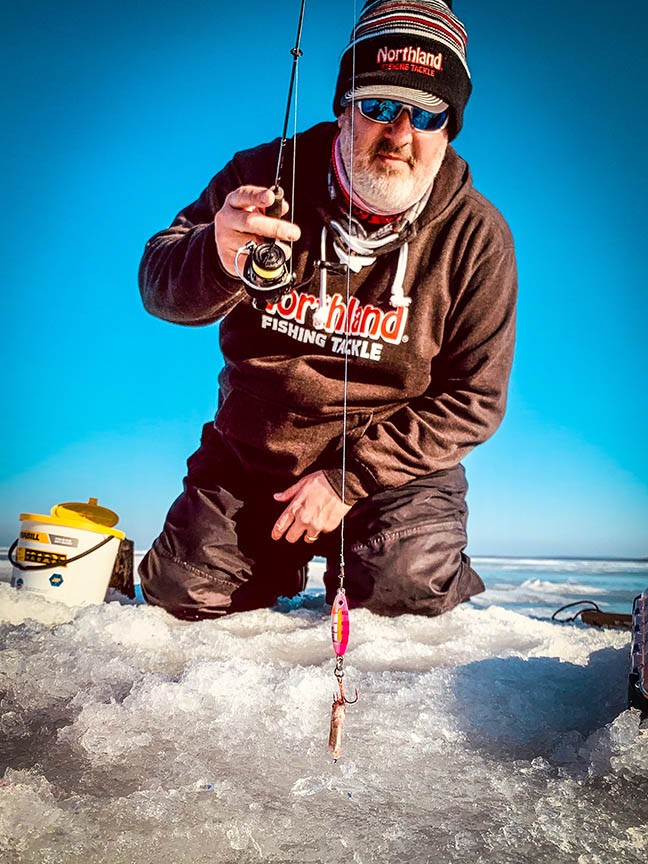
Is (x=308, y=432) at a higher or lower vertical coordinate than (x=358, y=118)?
lower

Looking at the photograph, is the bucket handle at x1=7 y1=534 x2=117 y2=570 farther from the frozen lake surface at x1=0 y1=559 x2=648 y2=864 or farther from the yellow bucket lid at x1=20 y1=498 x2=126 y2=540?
the frozen lake surface at x1=0 y1=559 x2=648 y2=864

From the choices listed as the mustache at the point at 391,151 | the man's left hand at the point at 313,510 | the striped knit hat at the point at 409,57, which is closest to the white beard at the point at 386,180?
the mustache at the point at 391,151

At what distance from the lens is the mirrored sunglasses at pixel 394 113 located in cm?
208

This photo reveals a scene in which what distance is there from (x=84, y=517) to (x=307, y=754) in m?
1.76

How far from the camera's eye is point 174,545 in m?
2.48

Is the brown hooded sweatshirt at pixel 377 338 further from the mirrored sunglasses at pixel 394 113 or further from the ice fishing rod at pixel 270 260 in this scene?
the ice fishing rod at pixel 270 260

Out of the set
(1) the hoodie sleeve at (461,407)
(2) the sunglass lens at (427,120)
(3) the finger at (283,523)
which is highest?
(2) the sunglass lens at (427,120)

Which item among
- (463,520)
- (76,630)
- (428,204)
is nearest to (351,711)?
(76,630)

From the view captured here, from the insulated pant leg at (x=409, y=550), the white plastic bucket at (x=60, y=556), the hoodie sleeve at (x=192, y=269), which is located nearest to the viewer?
the hoodie sleeve at (x=192, y=269)

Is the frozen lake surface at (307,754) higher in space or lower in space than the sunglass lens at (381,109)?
lower

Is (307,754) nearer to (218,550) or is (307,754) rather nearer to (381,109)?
(218,550)

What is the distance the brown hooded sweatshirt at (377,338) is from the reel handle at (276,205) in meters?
0.46

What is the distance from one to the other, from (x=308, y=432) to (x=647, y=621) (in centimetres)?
148

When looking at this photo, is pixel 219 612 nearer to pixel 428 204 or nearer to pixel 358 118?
pixel 428 204
